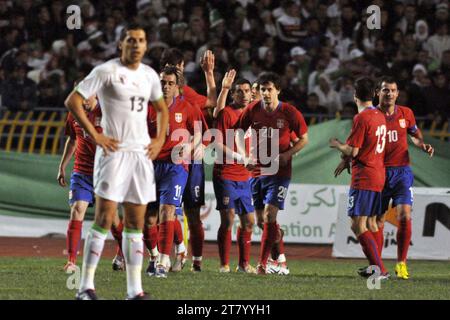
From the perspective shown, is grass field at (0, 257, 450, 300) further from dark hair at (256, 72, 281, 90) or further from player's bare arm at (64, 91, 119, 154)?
dark hair at (256, 72, 281, 90)

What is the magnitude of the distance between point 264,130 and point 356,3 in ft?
29.0

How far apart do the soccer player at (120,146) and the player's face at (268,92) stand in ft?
12.0

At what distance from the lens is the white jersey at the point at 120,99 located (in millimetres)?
Result: 8781

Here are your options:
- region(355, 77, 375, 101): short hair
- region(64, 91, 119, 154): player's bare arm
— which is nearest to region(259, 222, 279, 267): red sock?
region(355, 77, 375, 101): short hair

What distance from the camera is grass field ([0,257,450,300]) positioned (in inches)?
383

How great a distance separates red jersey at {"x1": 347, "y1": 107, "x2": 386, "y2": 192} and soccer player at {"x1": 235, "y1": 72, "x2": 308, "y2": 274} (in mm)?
833

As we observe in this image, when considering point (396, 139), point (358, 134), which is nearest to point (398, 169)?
point (396, 139)

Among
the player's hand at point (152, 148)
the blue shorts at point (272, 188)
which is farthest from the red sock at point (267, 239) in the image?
→ the player's hand at point (152, 148)

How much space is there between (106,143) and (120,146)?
14 centimetres

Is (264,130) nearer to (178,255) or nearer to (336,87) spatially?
(178,255)

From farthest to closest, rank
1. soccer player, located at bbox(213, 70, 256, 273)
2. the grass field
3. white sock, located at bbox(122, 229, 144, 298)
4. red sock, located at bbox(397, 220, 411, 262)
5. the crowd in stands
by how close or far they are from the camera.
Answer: the crowd in stands → soccer player, located at bbox(213, 70, 256, 273) → red sock, located at bbox(397, 220, 411, 262) → the grass field → white sock, located at bbox(122, 229, 144, 298)

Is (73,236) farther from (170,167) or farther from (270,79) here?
(270,79)

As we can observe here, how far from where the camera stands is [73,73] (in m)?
20.2
